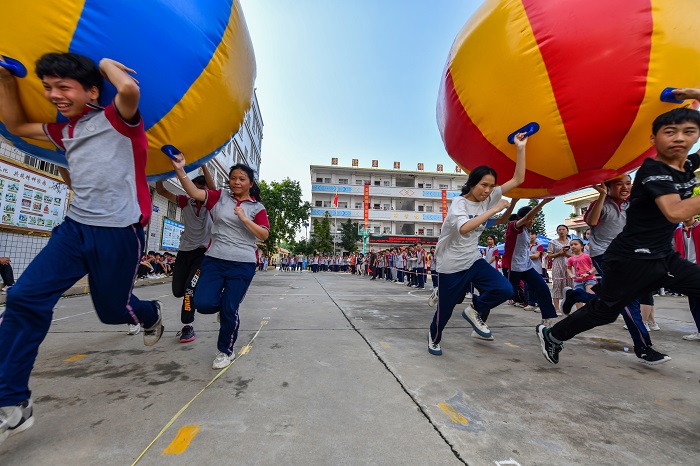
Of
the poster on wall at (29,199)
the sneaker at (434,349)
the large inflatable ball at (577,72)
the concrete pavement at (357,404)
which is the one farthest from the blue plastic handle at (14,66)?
the poster on wall at (29,199)

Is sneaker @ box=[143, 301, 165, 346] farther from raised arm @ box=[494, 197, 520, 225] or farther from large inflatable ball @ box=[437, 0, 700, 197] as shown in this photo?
raised arm @ box=[494, 197, 520, 225]

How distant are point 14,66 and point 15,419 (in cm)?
165

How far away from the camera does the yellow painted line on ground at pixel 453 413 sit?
1.65 m

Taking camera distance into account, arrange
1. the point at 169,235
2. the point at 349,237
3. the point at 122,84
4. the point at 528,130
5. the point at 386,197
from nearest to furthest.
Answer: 1. the point at 122,84
2. the point at 528,130
3. the point at 169,235
4. the point at 349,237
5. the point at 386,197

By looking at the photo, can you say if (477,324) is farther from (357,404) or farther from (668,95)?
(668,95)

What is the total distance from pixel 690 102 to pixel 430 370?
8.32 feet

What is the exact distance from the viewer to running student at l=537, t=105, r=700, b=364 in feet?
6.32

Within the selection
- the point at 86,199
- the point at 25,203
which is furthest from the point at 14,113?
the point at 25,203

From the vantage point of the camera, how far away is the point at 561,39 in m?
2.11

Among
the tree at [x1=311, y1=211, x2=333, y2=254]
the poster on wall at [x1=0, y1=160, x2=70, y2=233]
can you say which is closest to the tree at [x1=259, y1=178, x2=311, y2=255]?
the tree at [x1=311, y1=211, x2=333, y2=254]

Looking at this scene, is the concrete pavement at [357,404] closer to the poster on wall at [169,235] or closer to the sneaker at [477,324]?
the sneaker at [477,324]

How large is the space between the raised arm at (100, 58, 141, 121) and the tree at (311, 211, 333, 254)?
42.5 m

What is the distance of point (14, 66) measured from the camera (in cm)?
167

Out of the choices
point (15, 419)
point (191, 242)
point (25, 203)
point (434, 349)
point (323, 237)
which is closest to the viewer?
point (15, 419)
